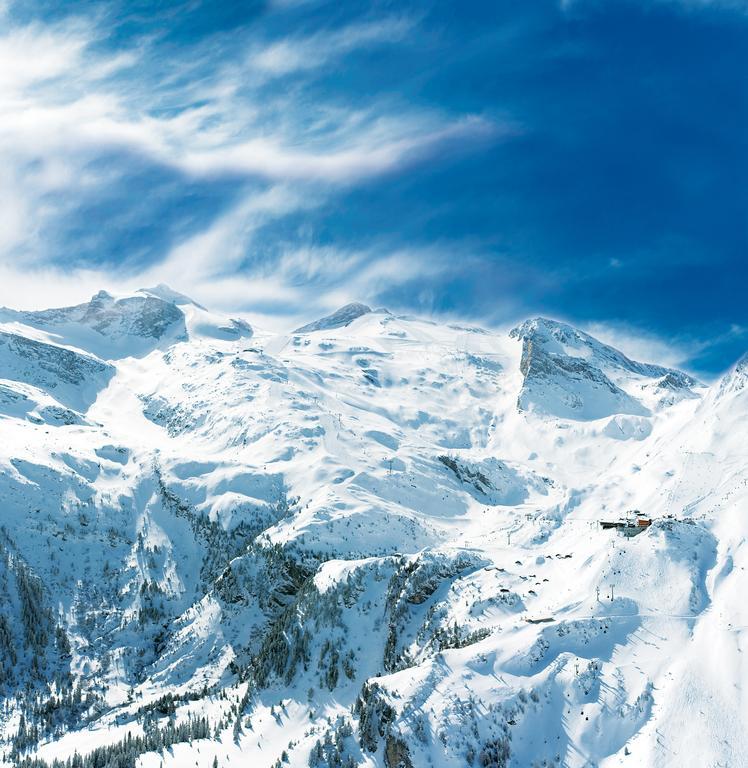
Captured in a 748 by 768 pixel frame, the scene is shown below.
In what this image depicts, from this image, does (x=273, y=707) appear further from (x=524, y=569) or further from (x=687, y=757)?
(x=687, y=757)

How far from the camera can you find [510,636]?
12400 centimetres

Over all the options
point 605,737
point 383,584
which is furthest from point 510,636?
point 383,584

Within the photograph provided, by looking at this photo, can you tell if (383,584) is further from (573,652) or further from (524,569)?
(573,652)

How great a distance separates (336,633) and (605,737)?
234 ft

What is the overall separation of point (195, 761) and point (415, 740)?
53.6 m

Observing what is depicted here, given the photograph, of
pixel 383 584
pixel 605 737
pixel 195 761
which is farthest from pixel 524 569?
pixel 195 761

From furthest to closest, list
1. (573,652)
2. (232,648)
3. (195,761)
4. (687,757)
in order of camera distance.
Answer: (232,648) → (195,761) → (573,652) → (687,757)

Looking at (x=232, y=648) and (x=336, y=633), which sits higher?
(x=336, y=633)

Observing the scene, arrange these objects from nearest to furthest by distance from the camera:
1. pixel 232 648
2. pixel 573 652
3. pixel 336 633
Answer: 1. pixel 573 652
2. pixel 336 633
3. pixel 232 648

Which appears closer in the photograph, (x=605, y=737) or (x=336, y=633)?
(x=605, y=737)

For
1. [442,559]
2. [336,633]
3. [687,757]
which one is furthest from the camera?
[442,559]

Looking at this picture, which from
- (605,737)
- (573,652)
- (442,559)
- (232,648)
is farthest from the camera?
(232,648)

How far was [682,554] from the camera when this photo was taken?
460 feet

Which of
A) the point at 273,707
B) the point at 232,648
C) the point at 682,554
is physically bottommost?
the point at 232,648
